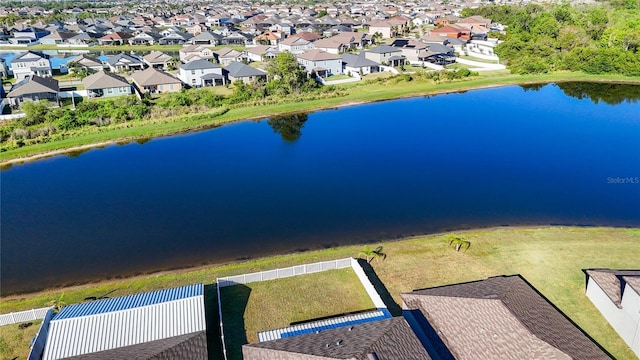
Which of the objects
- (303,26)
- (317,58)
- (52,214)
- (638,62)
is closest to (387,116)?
(317,58)

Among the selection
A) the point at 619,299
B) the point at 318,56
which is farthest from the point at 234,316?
the point at 318,56

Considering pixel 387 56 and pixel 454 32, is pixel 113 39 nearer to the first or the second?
pixel 387 56

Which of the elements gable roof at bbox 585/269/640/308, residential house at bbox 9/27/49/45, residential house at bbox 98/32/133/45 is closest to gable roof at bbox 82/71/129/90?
residential house at bbox 98/32/133/45

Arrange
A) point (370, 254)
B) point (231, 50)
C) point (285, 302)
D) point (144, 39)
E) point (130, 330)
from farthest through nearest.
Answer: point (144, 39), point (231, 50), point (370, 254), point (285, 302), point (130, 330)

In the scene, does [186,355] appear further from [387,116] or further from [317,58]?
[317,58]

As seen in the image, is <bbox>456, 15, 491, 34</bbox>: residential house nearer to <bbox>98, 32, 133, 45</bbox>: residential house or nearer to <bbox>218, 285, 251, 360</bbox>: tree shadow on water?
<bbox>98, 32, 133, 45</bbox>: residential house

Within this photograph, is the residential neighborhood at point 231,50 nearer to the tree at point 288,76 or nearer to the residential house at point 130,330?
the tree at point 288,76
